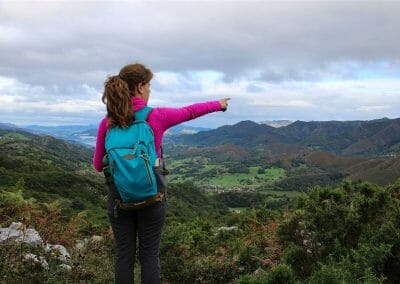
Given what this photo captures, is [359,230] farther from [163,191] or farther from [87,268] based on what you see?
[87,268]

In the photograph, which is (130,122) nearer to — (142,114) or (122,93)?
(142,114)

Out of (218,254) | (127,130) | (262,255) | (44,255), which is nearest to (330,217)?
(262,255)

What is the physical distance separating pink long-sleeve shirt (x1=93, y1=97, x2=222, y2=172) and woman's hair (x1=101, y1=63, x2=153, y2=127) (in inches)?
4.6

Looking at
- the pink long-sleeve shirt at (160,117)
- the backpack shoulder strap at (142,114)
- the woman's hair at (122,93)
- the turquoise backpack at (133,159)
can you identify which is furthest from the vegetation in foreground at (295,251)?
the woman's hair at (122,93)

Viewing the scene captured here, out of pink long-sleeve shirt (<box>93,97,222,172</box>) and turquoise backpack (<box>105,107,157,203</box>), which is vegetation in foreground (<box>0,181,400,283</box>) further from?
pink long-sleeve shirt (<box>93,97,222,172</box>)

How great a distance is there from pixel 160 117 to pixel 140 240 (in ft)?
4.08

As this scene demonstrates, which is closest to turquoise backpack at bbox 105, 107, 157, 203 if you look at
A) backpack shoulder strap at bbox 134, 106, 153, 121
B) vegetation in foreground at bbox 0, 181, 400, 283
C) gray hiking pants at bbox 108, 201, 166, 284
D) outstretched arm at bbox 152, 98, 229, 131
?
backpack shoulder strap at bbox 134, 106, 153, 121

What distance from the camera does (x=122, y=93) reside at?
4.00 m

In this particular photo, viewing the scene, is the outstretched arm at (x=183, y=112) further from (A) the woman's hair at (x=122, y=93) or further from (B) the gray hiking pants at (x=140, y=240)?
(B) the gray hiking pants at (x=140, y=240)

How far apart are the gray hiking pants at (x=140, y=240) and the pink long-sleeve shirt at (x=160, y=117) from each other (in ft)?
1.80

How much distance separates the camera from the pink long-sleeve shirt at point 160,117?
161 inches

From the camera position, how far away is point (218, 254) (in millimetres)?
7500

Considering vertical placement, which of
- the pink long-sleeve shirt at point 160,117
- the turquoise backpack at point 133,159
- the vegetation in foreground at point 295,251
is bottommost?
the vegetation in foreground at point 295,251

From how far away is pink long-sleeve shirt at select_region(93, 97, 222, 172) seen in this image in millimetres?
4082
